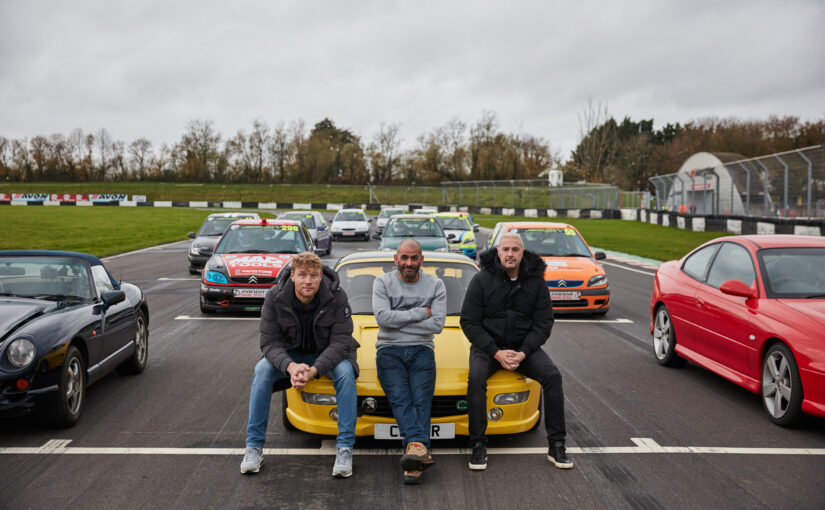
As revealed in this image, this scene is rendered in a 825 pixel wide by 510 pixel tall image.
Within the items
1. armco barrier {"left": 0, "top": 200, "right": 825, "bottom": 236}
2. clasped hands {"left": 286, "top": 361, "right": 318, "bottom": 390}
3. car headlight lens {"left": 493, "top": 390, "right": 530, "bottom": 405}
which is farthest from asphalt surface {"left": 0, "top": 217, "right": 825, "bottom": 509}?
armco barrier {"left": 0, "top": 200, "right": 825, "bottom": 236}

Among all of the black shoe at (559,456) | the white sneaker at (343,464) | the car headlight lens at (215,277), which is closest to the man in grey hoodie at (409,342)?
the white sneaker at (343,464)

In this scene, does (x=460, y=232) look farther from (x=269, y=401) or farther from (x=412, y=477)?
(x=412, y=477)

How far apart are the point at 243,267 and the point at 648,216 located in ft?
118

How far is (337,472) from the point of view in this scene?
14.3ft

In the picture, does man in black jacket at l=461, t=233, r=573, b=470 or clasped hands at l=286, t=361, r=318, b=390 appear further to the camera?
man in black jacket at l=461, t=233, r=573, b=470

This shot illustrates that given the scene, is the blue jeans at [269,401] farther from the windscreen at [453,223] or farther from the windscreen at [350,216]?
the windscreen at [350,216]

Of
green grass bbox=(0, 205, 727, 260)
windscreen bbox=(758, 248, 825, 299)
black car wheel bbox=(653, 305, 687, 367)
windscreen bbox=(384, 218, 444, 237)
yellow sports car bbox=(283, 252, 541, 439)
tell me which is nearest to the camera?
yellow sports car bbox=(283, 252, 541, 439)

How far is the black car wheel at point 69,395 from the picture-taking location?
5.20 meters

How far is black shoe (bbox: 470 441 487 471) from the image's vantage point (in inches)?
178

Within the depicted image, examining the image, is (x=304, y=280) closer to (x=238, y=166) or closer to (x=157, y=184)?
(x=157, y=184)

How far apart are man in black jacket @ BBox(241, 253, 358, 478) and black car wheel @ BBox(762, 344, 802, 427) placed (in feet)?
10.5

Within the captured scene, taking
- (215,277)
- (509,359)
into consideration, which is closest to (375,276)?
(509,359)

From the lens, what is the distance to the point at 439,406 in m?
4.81

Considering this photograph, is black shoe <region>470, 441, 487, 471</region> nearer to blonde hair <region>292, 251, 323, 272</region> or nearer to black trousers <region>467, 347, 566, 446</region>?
black trousers <region>467, 347, 566, 446</region>
